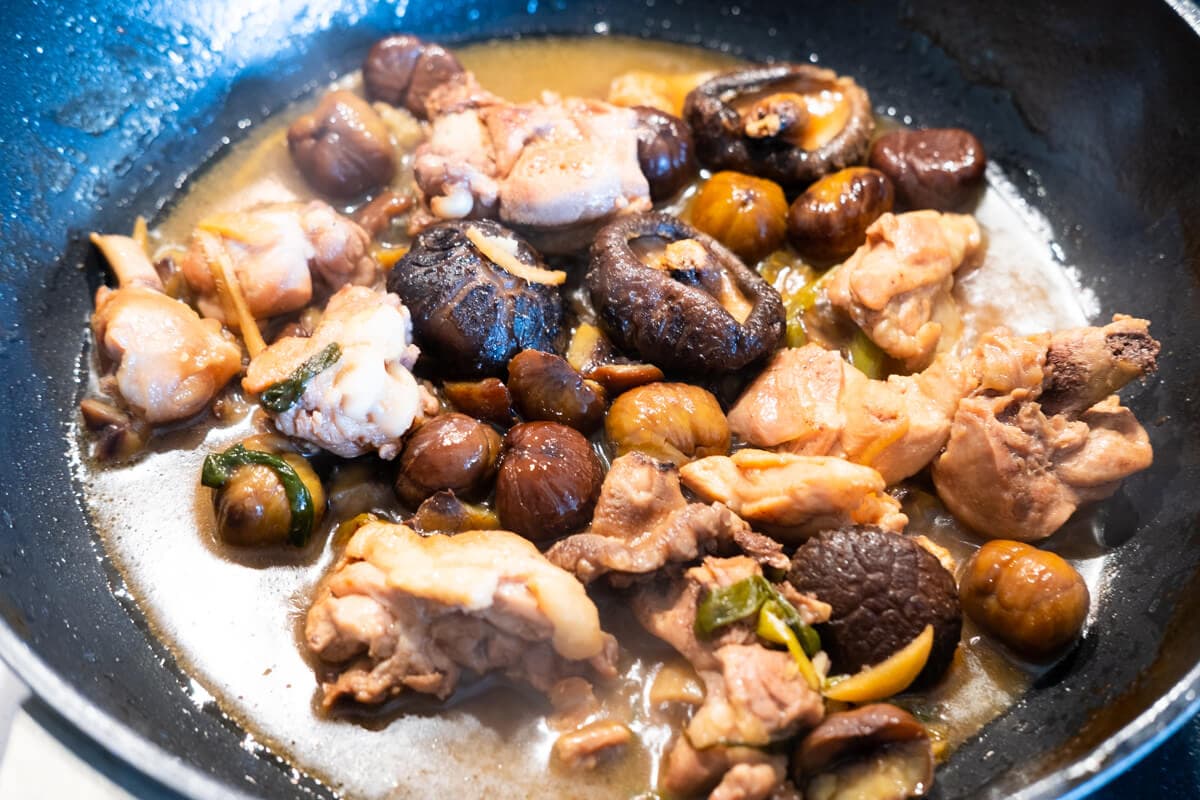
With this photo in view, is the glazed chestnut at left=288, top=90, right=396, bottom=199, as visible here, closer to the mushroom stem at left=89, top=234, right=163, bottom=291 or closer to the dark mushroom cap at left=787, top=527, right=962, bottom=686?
the mushroom stem at left=89, top=234, right=163, bottom=291

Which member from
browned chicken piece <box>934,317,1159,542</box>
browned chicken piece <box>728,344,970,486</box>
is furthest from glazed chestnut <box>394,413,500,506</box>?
browned chicken piece <box>934,317,1159,542</box>

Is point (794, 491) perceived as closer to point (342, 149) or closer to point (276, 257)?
point (276, 257)

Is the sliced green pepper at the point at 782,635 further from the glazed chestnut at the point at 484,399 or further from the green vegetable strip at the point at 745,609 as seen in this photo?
the glazed chestnut at the point at 484,399

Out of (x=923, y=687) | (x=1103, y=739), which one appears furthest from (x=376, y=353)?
(x=1103, y=739)

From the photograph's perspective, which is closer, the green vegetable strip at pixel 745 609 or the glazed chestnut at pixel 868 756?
the glazed chestnut at pixel 868 756

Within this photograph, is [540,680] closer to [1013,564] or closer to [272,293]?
[1013,564]

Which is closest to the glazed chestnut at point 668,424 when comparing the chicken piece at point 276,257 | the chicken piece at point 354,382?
the chicken piece at point 354,382

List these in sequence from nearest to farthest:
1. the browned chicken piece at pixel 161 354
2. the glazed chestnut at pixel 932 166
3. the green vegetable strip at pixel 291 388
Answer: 1. the green vegetable strip at pixel 291 388
2. the browned chicken piece at pixel 161 354
3. the glazed chestnut at pixel 932 166

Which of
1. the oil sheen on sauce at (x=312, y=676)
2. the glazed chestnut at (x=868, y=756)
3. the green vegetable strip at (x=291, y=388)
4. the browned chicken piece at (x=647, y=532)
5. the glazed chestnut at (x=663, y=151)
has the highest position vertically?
the glazed chestnut at (x=663, y=151)
